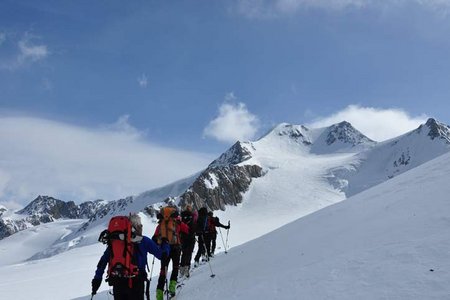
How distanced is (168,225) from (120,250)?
410 cm

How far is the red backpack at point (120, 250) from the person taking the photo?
721 cm

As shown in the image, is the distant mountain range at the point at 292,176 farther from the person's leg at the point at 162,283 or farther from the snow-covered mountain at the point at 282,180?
the person's leg at the point at 162,283

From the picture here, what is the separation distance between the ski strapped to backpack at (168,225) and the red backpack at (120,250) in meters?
3.92

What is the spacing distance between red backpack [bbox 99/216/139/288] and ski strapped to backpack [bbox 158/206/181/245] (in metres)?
3.92

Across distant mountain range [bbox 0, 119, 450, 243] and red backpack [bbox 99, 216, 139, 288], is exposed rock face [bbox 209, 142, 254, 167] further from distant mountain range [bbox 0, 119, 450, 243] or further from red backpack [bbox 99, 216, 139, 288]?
red backpack [bbox 99, 216, 139, 288]

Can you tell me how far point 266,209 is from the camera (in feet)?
328

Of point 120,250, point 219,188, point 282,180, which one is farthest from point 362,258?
point 282,180

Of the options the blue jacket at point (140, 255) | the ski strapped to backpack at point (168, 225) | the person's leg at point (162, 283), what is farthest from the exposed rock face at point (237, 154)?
the blue jacket at point (140, 255)

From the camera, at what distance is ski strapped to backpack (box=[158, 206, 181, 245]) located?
1127 cm

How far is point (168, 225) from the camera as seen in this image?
1135 centimetres

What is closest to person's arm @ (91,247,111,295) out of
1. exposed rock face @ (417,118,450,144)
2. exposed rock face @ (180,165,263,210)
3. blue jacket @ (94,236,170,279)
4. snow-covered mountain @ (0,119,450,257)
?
blue jacket @ (94,236,170,279)

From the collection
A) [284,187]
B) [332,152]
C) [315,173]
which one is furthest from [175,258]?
[332,152]

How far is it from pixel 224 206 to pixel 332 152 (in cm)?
9692

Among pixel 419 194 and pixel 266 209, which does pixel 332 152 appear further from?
pixel 419 194
